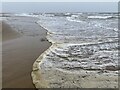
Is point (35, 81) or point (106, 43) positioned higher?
point (35, 81)

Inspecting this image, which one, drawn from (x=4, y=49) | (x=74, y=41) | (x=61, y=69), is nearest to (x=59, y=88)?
(x=61, y=69)

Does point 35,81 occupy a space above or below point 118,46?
above

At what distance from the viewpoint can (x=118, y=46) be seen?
1238 cm

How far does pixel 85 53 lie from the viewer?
10.7 metres

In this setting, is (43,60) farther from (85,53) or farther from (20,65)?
(85,53)

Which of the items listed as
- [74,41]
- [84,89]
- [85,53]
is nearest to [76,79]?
[84,89]

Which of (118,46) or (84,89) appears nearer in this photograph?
(84,89)

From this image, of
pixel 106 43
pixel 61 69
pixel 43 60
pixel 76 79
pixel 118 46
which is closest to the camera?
pixel 76 79

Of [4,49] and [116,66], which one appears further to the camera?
[4,49]

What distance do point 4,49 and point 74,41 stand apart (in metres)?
4.06

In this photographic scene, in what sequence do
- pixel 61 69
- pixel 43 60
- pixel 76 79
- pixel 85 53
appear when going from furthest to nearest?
pixel 85 53 → pixel 43 60 → pixel 61 69 → pixel 76 79

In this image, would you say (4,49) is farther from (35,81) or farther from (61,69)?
(35,81)

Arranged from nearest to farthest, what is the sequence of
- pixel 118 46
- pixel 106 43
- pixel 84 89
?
pixel 84 89
pixel 118 46
pixel 106 43

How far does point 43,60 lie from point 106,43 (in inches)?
191
